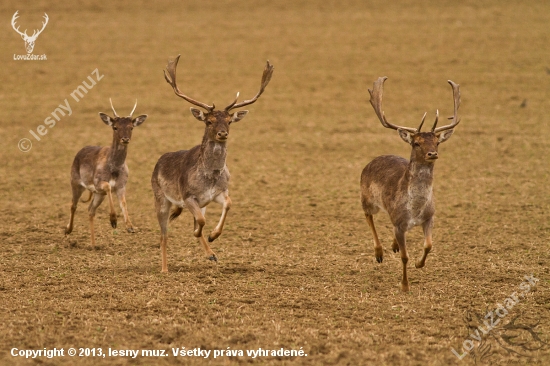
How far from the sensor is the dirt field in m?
8.30

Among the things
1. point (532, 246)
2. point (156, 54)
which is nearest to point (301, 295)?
point (532, 246)

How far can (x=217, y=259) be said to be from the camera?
11.0 meters

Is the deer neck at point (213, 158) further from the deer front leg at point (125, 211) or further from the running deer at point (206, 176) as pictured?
the deer front leg at point (125, 211)

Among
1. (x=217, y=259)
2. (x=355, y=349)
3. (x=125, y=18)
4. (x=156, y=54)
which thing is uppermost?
(x=125, y=18)

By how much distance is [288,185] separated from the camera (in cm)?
1694

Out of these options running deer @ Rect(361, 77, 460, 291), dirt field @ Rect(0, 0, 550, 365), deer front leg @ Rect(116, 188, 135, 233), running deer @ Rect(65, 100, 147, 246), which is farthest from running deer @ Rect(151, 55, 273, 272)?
running deer @ Rect(361, 77, 460, 291)

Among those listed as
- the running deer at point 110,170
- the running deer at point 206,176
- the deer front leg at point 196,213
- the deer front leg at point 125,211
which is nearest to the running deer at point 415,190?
the running deer at point 206,176

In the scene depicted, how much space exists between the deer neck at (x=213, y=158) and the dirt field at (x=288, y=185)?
4.45 ft

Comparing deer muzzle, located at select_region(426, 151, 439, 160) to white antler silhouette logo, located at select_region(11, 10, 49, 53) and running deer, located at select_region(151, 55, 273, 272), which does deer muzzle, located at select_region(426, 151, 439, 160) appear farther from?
white antler silhouette logo, located at select_region(11, 10, 49, 53)

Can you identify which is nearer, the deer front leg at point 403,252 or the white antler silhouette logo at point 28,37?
Result: the deer front leg at point 403,252

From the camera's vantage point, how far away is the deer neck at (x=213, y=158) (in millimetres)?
10523

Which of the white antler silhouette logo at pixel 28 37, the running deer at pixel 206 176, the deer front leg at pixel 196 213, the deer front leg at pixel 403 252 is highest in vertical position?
the white antler silhouette logo at pixel 28 37

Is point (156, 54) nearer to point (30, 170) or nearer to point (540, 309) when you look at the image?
point (30, 170)

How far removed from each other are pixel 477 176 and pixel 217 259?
8605mm
